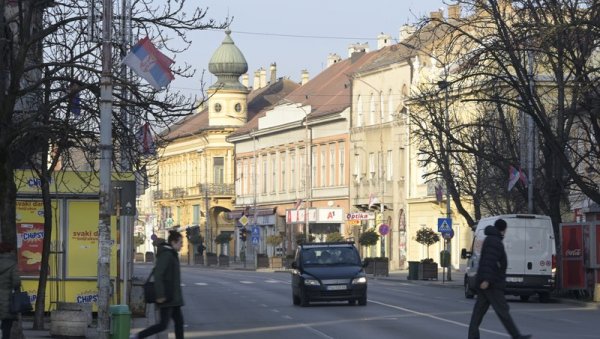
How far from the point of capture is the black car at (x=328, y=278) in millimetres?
37031

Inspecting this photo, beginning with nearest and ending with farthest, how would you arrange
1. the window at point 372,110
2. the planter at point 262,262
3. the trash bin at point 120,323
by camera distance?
the trash bin at point 120,323
the window at point 372,110
the planter at point 262,262

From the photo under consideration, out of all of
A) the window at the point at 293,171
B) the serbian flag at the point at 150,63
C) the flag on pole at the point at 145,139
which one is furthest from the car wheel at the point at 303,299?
the window at the point at 293,171

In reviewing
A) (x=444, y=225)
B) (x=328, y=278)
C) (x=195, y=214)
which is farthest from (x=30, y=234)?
(x=195, y=214)

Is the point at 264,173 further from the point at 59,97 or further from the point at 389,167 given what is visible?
the point at 59,97

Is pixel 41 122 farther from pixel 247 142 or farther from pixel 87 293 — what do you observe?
pixel 247 142

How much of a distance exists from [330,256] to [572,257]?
29.3 ft

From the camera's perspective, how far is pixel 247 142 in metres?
118

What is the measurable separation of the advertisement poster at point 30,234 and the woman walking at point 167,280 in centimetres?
1153

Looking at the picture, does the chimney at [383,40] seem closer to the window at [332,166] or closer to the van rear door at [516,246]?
the window at [332,166]

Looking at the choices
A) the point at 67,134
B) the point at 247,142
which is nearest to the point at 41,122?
the point at 67,134

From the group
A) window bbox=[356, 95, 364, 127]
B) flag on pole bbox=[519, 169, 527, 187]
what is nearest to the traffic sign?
flag on pole bbox=[519, 169, 527, 187]

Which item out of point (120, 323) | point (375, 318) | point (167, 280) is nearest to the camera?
point (167, 280)

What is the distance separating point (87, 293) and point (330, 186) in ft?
219

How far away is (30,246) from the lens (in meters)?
31.0
